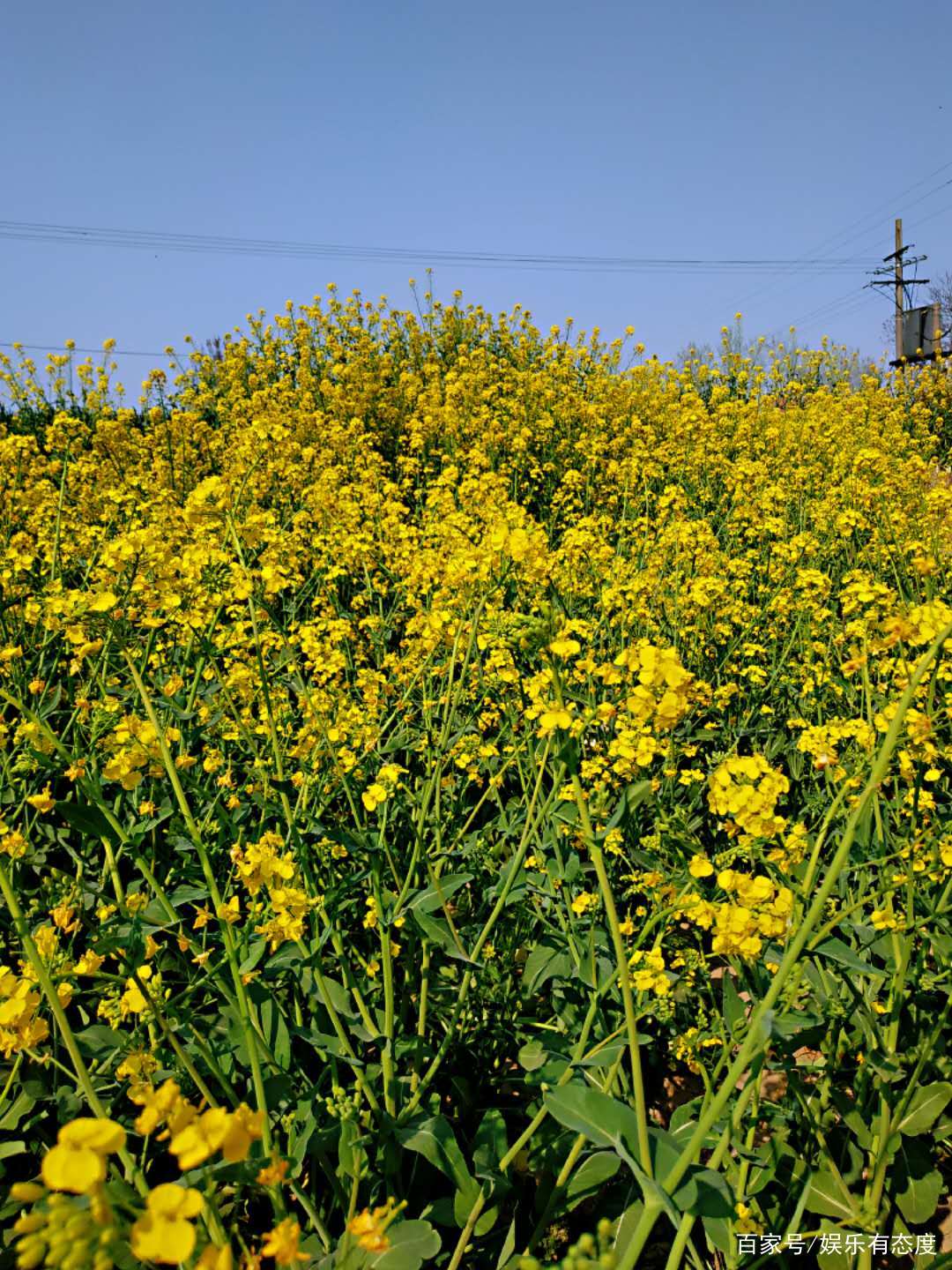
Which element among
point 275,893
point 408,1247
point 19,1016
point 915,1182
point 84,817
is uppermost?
point 84,817

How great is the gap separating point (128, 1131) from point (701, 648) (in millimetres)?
3011

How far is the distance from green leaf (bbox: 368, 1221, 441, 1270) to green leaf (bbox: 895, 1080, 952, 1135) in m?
1.15

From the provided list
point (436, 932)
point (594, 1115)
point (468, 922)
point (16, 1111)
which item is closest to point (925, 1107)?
point (594, 1115)

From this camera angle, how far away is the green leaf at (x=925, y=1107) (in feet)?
5.78

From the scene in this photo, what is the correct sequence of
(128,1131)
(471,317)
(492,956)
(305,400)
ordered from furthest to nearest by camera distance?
(471,317)
(305,400)
(492,956)
(128,1131)

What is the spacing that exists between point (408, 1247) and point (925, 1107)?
1238 mm

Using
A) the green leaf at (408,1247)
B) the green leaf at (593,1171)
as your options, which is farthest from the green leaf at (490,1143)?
the green leaf at (408,1247)

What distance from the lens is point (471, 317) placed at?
1201 centimetres

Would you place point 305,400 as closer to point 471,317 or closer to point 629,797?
point 471,317

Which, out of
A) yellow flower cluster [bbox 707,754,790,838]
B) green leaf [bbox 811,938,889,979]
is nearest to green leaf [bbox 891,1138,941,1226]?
green leaf [bbox 811,938,889,979]

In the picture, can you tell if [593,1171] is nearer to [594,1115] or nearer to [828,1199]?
[594,1115]

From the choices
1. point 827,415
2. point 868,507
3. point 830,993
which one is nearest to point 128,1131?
point 830,993

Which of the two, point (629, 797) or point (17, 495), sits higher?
point (17, 495)

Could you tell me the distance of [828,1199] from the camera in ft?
5.68
